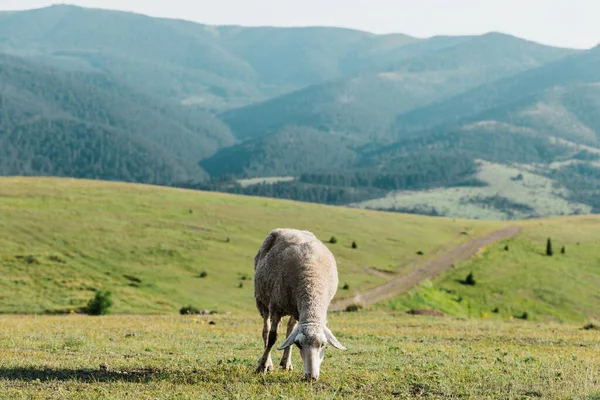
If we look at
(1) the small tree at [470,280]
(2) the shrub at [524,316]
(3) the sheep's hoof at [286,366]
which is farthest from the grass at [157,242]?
(3) the sheep's hoof at [286,366]

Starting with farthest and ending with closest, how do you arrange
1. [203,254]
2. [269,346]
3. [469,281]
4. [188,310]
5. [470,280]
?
[470,280] < [469,281] < [203,254] < [188,310] < [269,346]

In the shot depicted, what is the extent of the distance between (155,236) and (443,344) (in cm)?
6285

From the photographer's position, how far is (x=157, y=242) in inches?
3317

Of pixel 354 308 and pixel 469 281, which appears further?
pixel 469 281

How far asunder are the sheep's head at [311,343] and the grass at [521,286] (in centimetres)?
5219

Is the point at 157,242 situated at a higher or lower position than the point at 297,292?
lower

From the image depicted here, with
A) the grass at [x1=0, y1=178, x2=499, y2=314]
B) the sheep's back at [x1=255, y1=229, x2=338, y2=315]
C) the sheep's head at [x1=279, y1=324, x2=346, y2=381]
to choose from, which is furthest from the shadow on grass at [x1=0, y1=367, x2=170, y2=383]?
the grass at [x1=0, y1=178, x2=499, y2=314]

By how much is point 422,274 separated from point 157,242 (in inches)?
1333

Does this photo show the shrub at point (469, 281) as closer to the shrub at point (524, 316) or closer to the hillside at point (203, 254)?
the hillside at point (203, 254)

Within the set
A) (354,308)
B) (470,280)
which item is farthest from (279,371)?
(470,280)

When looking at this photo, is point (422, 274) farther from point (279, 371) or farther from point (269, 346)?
point (269, 346)

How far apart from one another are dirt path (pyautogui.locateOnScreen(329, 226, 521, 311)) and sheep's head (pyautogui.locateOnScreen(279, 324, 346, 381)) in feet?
127

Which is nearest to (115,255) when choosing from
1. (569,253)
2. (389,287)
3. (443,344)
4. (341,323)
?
(389,287)

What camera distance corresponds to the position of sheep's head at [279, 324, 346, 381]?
56.5ft
